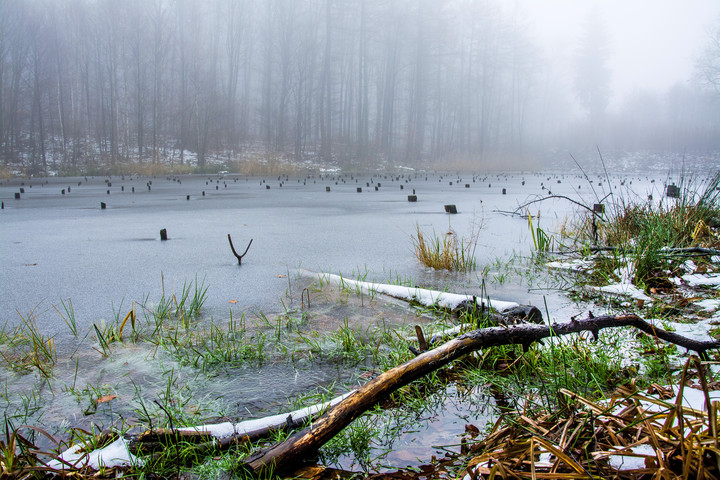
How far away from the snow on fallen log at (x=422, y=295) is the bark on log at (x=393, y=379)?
2.25 ft

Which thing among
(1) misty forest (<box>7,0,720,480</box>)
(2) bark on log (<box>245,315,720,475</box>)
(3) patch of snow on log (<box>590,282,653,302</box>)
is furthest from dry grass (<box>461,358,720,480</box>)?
(3) patch of snow on log (<box>590,282,653,302</box>)

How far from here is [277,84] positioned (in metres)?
38.2

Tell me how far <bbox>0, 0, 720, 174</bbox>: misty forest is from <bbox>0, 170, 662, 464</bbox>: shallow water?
2300cm

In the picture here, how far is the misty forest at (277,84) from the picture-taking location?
32.0 m

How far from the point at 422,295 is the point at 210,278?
194cm

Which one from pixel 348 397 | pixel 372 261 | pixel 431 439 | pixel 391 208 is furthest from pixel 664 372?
pixel 391 208

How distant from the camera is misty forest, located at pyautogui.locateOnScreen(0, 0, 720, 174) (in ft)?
105

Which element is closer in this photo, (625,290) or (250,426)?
(250,426)

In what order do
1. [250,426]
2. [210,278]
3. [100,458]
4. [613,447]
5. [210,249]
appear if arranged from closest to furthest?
[613,447] → [100,458] → [250,426] → [210,278] → [210,249]

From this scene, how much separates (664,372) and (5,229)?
844 cm

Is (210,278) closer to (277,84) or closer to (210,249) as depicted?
(210,249)

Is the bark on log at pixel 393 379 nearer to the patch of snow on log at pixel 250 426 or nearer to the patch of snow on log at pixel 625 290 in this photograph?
the patch of snow on log at pixel 250 426

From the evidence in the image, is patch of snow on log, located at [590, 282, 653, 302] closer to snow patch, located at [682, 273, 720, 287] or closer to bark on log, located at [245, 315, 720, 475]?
snow patch, located at [682, 273, 720, 287]

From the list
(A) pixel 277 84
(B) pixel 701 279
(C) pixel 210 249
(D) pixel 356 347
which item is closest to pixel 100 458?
(D) pixel 356 347
